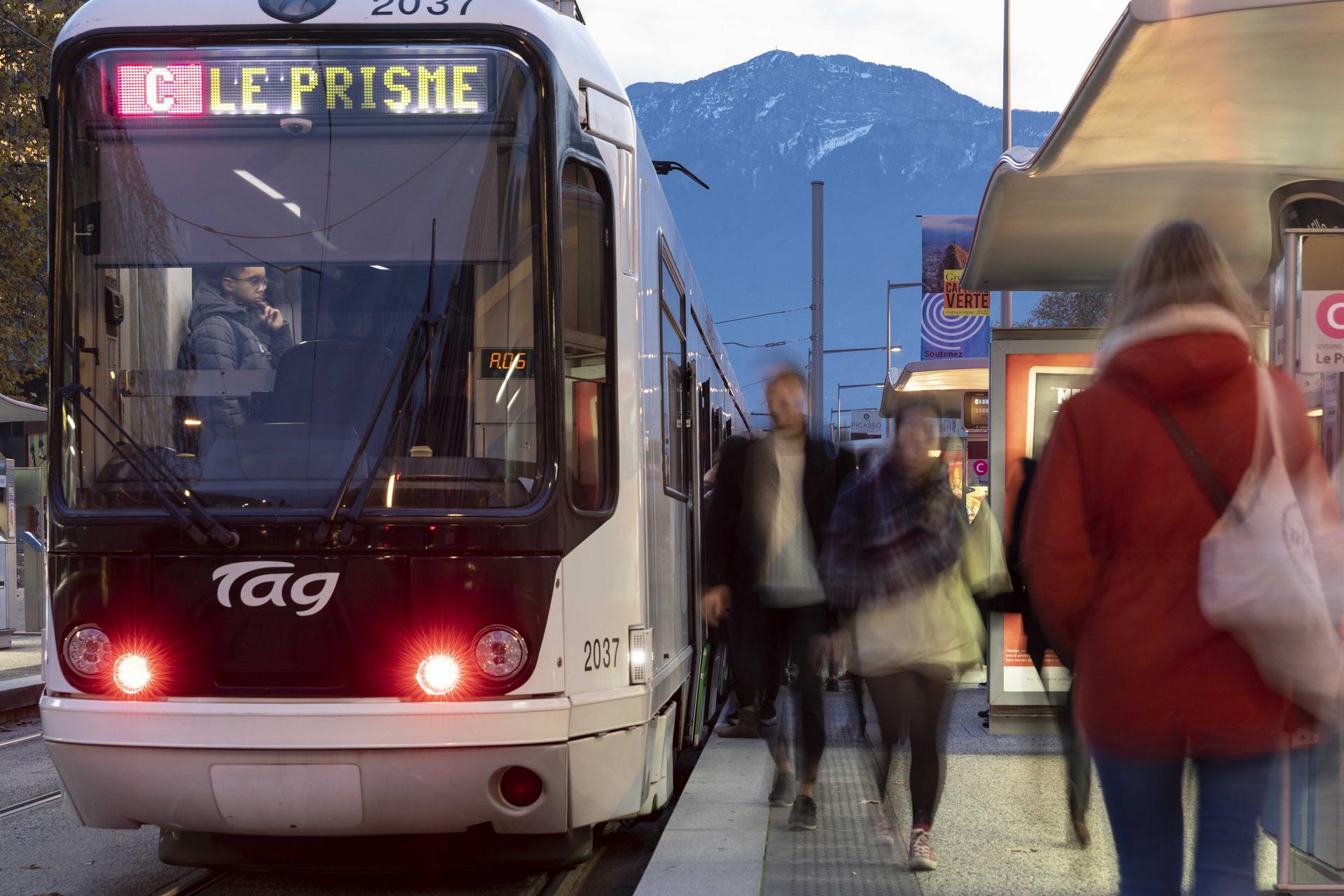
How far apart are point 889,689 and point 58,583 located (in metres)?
3.08

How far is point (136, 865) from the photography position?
6105mm

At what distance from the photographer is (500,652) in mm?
4754

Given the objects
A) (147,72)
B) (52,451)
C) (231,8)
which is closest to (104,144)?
(147,72)

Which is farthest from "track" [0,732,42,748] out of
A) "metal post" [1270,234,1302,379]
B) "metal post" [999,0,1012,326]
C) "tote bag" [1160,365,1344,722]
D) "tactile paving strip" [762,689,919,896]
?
"metal post" [999,0,1012,326]

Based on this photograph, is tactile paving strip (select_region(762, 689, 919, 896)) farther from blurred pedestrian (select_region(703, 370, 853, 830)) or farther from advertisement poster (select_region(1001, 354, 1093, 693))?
advertisement poster (select_region(1001, 354, 1093, 693))

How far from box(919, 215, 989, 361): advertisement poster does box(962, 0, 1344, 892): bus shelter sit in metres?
13.8

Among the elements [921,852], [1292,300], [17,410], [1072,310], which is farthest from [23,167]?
[1072,310]

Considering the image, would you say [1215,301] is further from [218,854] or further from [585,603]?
[218,854]

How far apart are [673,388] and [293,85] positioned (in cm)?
261

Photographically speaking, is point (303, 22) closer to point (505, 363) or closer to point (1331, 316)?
point (505, 363)

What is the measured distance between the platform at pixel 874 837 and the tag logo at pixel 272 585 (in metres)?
1.47

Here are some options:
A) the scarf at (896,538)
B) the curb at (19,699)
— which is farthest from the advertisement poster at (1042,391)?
the curb at (19,699)

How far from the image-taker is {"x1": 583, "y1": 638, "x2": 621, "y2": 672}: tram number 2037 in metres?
4.95

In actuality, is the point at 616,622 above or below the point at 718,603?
above
